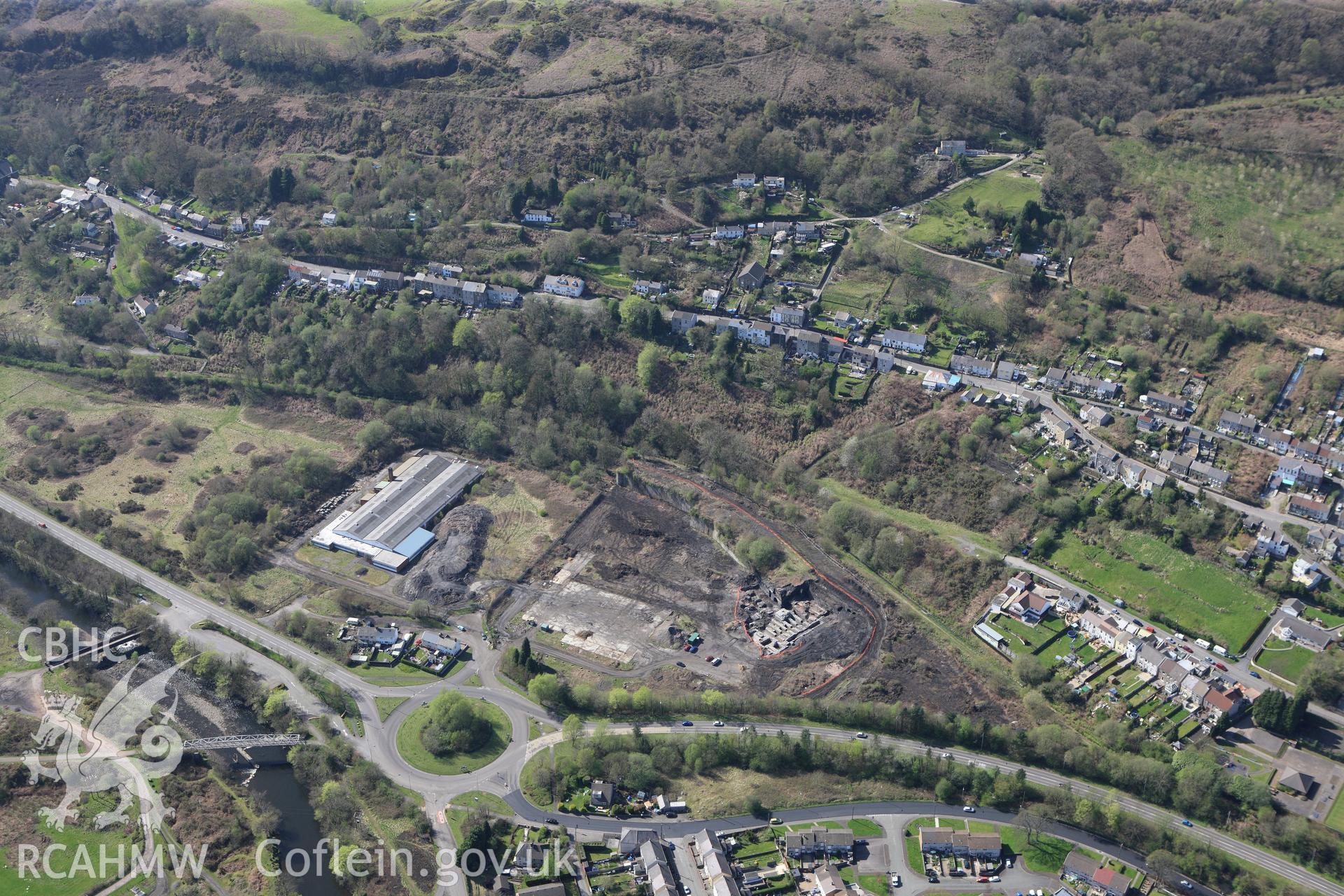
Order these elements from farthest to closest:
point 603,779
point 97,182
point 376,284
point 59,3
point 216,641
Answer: point 59,3 < point 97,182 < point 376,284 < point 216,641 < point 603,779

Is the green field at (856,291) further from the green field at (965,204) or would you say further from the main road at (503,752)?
the main road at (503,752)

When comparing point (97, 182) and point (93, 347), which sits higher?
point (97, 182)

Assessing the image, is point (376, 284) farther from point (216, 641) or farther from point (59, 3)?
point (59, 3)

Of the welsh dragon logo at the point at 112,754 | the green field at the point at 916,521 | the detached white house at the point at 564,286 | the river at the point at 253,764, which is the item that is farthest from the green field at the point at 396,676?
the detached white house at the point at 564,286

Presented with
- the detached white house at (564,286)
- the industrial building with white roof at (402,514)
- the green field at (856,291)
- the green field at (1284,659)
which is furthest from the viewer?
the detached white house at (564,286)

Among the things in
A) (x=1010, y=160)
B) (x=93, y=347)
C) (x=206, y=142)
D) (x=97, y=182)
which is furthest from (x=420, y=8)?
(x=1010, y=160)

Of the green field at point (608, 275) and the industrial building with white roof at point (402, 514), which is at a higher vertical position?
the green field at point (608, 275)

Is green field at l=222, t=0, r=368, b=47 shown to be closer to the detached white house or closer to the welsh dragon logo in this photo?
the detached white house

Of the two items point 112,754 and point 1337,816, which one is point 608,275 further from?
point 1337,816
